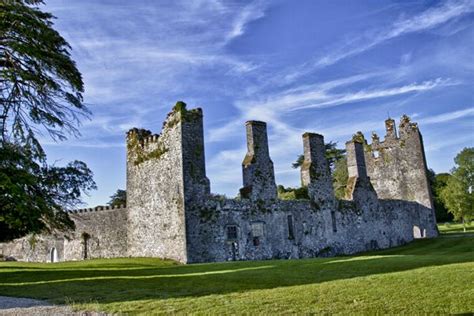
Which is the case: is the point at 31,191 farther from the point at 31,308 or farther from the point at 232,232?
the point at 232,232

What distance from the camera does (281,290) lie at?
10.6 meters

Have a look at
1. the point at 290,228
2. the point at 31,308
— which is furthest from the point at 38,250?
the point at 31,308

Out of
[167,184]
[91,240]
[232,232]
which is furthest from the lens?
[91,240]

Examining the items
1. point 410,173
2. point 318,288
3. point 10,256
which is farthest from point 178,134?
point 410,173

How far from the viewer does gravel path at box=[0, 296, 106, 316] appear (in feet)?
29.6

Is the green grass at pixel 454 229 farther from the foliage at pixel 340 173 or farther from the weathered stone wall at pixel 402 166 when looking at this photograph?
the foliage at pixel 340 173

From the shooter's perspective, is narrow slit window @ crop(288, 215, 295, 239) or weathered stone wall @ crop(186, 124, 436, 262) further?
narrow slit window @ crop(288, 215, 295, 239)

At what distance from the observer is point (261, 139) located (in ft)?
83.3

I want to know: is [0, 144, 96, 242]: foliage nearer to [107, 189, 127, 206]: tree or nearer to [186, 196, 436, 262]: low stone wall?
[186, 196, 436, 262]: low stone wall

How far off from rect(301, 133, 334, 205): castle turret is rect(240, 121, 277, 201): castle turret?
3.29m

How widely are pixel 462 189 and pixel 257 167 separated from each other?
34.0 metres

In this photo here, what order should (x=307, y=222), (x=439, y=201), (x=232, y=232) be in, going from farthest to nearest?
1. (x=439, y=201)
2. (x=307, y=222)
3. (x=232, y=232)

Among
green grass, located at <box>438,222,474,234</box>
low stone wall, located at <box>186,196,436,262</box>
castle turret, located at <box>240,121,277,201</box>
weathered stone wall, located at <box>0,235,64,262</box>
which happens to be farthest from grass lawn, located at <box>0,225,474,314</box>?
green grass, located at <box>438,222,474,234</box>

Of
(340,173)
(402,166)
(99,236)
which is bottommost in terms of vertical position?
(99,236)
